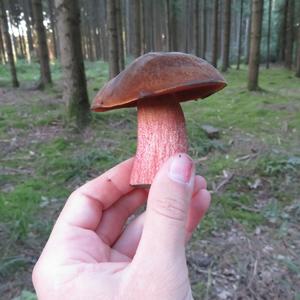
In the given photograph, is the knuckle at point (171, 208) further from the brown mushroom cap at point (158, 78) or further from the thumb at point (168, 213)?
the brown mushroom cap at point (158, 78)

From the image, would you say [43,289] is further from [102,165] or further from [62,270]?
[102,165]

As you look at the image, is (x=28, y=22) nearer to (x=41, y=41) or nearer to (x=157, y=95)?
(x=41, y=41)

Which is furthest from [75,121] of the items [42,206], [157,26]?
[157,26]

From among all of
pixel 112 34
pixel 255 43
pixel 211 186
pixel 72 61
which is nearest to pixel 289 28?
pixel 255 43

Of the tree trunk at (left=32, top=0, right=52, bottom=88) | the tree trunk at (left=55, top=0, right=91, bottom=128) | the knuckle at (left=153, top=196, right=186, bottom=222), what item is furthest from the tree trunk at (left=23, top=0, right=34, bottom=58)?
the knuckle at (left=153, top=196, right=186, bottom=222)

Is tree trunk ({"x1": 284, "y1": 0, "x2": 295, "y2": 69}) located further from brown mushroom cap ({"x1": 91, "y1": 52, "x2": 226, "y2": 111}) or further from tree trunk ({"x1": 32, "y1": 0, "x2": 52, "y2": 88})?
brown mushroom cap ({"x1": 91, "y1": 52, "x2": 226, "y2": 111})

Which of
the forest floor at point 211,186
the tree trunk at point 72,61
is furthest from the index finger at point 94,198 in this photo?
the tree trunk at point 72,61
